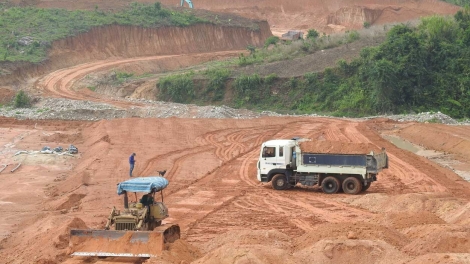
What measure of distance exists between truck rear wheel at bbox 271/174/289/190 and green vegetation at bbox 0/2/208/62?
41438mm

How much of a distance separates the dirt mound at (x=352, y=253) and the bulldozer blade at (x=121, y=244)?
3.27m

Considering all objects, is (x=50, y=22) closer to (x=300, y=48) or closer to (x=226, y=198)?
(x=300, y=48)

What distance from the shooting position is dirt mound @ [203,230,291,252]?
1994 cm

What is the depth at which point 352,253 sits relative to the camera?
58.6ft

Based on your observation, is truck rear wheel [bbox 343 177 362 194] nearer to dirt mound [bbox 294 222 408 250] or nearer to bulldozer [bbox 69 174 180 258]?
dirt mound [bbox 294 222 408 250]

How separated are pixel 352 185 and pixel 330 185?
2.72ft

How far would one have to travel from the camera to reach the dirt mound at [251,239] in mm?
19941

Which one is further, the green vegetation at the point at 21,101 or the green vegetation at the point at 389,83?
the green vegetation at the point at 21,101

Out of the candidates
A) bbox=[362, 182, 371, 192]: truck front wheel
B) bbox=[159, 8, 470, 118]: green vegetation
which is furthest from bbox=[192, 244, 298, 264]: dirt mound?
bbox=[159, 8, 470, 118]: green vegetation

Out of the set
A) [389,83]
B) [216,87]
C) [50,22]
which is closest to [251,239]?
[389,83]

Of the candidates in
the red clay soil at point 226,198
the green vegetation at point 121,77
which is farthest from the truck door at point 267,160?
the green vegetation at point 121,77

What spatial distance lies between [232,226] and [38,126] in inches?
1117

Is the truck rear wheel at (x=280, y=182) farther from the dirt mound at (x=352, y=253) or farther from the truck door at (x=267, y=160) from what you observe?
the dirt mound at (x=352, y=253)

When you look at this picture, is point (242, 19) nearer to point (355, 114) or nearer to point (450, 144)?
point (355, 114)
